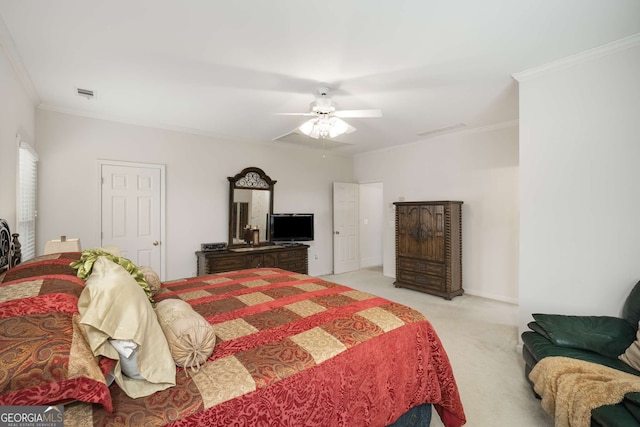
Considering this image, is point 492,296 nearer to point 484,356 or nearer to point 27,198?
point 484,356

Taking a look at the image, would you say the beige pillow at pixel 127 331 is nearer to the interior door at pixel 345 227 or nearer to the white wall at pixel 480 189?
the white wall at pixel 480 189

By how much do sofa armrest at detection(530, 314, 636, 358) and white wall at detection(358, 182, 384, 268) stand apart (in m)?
4.67

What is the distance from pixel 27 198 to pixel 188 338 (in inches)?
127

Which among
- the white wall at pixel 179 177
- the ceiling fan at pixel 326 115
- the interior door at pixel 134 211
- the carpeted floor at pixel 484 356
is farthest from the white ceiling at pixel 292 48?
the carpeted floor at pixel 484 356

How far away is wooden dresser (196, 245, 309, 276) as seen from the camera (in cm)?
439

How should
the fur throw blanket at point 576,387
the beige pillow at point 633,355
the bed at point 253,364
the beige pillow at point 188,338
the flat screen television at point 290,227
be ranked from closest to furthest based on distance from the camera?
the bed at point 253,364
the beige pillow at point 188,338
the fur throw blanket at point 576,387
the beige pillow at point 633,355
the flat screen television at point 290,227

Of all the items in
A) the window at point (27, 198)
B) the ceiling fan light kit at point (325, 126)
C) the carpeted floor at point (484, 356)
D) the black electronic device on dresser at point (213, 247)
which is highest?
the ceiling fan light kit at point (325, 126)

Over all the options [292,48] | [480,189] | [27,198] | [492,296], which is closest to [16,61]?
[27,198]

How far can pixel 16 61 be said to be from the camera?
244 centimetres

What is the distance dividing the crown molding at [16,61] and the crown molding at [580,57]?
13.3 ft

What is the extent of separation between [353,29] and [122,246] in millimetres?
3960

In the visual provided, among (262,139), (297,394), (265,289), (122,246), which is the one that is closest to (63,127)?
(122,246)

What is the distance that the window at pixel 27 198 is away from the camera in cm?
282

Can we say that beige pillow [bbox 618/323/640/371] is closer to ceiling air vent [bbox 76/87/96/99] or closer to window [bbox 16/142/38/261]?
window [bbox 16/142/38/261]
